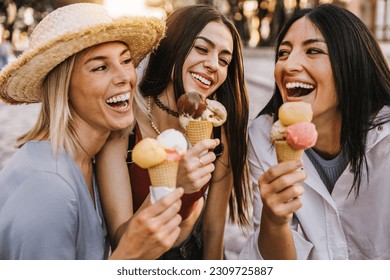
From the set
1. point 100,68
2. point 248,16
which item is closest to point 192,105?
point 100,68

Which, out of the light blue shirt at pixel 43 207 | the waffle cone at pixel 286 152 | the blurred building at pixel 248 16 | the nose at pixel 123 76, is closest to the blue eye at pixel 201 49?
the nose at pixel 123 76

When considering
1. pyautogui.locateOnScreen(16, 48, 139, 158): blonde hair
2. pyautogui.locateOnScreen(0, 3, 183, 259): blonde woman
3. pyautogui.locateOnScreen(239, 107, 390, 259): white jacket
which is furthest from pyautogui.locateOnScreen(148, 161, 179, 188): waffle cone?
pyautogui.locateOnScreen(239, 107, 390, 259): white jacket

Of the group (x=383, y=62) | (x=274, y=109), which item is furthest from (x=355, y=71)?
(x=274, y=109)

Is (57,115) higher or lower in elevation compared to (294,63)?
lower

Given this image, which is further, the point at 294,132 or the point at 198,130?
the point at 198,130

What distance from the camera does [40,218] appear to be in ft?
7.23

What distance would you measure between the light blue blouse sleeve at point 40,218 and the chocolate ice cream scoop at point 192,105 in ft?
2.63

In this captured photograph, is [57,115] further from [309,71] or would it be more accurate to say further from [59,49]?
[309,71]

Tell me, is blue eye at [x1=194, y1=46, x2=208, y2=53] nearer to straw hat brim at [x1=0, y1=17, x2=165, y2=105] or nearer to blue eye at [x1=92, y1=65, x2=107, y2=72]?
straw hat brim at [x1=0, y1=17, x2=165, y2=105]

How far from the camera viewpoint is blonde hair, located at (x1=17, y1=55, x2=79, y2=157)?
2441mm

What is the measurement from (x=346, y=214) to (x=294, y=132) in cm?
113

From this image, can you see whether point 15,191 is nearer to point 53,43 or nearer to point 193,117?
point 53,43

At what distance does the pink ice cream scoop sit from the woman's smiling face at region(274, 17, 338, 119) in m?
0.65
